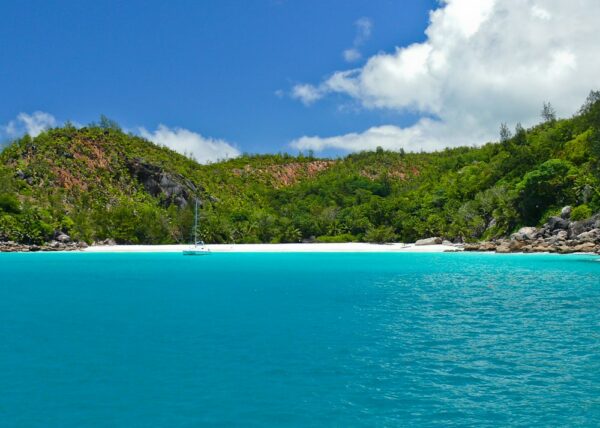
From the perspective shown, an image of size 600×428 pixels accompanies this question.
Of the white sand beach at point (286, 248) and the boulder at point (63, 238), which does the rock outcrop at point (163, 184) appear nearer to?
the white sand beach at point (286, 248)

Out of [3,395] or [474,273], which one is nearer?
[3,395]

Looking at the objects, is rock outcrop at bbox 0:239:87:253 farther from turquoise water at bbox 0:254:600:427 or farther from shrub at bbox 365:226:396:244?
turquoise water at bbox 0:254:600:427

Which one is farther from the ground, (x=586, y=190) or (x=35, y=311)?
(x=586, y=190)

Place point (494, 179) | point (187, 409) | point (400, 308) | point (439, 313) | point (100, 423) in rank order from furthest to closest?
point (494, 179), point (400, 308), point (439, 313), point (187, 409), point (100, 423)

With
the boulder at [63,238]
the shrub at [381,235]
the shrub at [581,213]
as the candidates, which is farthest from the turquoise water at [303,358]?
the shrub at [381,235]

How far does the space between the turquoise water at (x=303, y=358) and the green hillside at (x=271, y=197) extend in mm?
60246

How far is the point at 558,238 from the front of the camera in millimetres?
83188

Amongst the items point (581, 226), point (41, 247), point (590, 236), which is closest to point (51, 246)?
point (41, 247)

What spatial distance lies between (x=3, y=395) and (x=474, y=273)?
46.3 m

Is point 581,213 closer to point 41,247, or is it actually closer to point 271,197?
point 41,247

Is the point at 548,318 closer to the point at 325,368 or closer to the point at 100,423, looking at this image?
the point at 325,368

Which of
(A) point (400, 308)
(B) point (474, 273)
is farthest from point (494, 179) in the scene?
(A) point (400, 308)

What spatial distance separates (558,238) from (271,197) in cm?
12815

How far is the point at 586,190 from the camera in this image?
85.8 m
